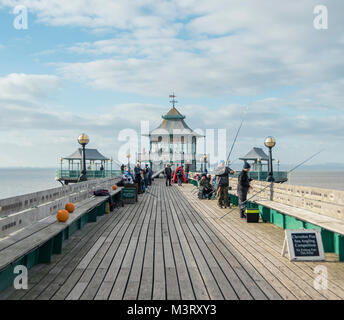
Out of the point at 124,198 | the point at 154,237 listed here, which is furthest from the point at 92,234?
the point at 124,198

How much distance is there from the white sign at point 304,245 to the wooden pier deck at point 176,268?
0.45 ft

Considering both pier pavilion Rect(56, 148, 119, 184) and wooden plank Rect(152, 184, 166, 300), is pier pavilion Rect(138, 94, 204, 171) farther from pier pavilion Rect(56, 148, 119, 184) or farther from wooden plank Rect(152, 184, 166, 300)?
wooden plank Rect(152, 184, 166, 300)

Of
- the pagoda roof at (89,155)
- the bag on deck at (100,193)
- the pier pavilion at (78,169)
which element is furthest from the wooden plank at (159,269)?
the pagoda roof at (89,155)

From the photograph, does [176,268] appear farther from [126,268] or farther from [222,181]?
[222,181]

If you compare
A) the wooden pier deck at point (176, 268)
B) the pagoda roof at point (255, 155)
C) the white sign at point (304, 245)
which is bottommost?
the wooden pier deck at point (176, 268)

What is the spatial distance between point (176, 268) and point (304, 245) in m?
2.38

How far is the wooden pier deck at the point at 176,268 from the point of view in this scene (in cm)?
491

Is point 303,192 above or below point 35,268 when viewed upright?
above

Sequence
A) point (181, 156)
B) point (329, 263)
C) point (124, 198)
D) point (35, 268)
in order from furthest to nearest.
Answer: point (181, 156) < point (124, 198) < point (329, 263) < point (35, 268)

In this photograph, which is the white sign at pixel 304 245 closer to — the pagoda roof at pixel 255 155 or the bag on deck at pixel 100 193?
the bag on deck at pixel 100 193

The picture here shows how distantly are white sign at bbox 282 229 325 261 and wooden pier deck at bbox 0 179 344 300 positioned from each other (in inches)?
5.4

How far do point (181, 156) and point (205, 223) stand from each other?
3643 centimetres

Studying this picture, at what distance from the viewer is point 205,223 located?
10.9 meters
